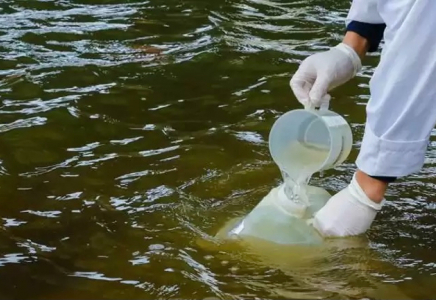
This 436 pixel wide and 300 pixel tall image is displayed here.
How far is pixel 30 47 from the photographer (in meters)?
3.88

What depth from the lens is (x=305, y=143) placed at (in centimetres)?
Answer: 222

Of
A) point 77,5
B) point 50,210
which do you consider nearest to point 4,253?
point 50,210

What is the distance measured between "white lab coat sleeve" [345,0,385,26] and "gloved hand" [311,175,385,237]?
0.47 m

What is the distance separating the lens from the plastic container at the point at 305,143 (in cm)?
215

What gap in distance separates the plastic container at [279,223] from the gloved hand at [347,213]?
0.04 meters

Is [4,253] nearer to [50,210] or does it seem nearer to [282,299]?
[50,210]

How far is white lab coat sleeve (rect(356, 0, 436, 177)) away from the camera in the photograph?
6.12 feet

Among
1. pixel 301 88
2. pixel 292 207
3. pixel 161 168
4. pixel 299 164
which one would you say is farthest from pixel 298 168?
pixel 161 168

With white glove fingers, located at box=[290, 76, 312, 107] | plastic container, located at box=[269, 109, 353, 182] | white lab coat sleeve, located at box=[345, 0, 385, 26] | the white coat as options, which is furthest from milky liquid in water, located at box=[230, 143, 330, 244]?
white lab coat sleeve, located at box=[345, 0, 385, 26]

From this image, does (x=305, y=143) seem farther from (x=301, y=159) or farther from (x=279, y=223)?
(x=279, y=223)

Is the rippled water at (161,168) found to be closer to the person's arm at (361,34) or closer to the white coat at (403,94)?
the white coat at (403,94)

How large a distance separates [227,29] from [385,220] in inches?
91.8

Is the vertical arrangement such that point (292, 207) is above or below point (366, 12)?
below

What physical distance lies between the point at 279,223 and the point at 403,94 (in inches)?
18.7
